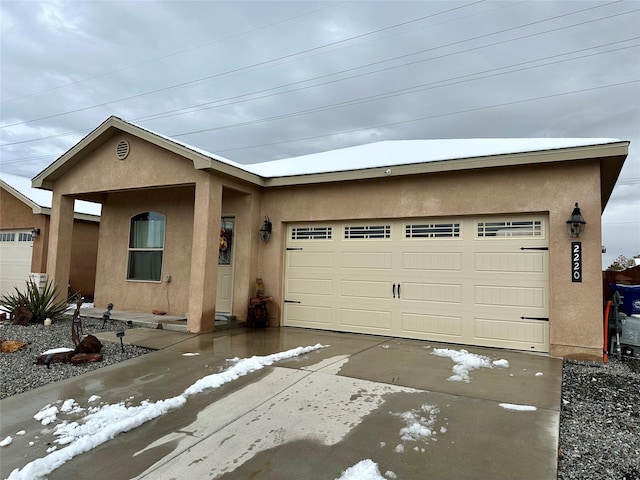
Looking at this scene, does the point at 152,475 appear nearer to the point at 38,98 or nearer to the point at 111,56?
the point at 111,56

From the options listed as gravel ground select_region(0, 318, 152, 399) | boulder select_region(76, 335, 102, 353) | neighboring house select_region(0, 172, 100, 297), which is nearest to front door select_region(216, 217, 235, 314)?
gravel ground select_region(0, 318, 152, 399)

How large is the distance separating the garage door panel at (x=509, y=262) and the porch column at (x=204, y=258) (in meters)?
4.96

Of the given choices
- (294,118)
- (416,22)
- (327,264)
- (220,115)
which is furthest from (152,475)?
(220,115)

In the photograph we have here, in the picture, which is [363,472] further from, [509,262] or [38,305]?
[38,305]

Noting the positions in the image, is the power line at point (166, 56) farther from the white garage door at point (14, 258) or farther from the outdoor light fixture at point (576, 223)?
the outdoor light fixture at point (576, 223)

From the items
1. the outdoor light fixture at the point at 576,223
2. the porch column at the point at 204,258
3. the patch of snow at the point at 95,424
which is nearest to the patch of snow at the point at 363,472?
the patch of snow at the point at 95,424

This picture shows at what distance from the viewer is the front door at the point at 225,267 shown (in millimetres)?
8984

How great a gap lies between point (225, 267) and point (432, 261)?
4.66 metres

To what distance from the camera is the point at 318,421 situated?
357 centimetres

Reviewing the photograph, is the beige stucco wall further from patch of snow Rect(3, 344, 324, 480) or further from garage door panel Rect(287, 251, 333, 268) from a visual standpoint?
patch of snow Rect(3, 344, 324, 480)

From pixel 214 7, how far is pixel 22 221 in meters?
10.1

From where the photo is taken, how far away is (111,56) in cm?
2078

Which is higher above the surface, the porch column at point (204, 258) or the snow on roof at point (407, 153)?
the snow on roof at point (407, 153)

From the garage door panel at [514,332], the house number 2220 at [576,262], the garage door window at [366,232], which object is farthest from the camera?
the garage door window at [366,232]
